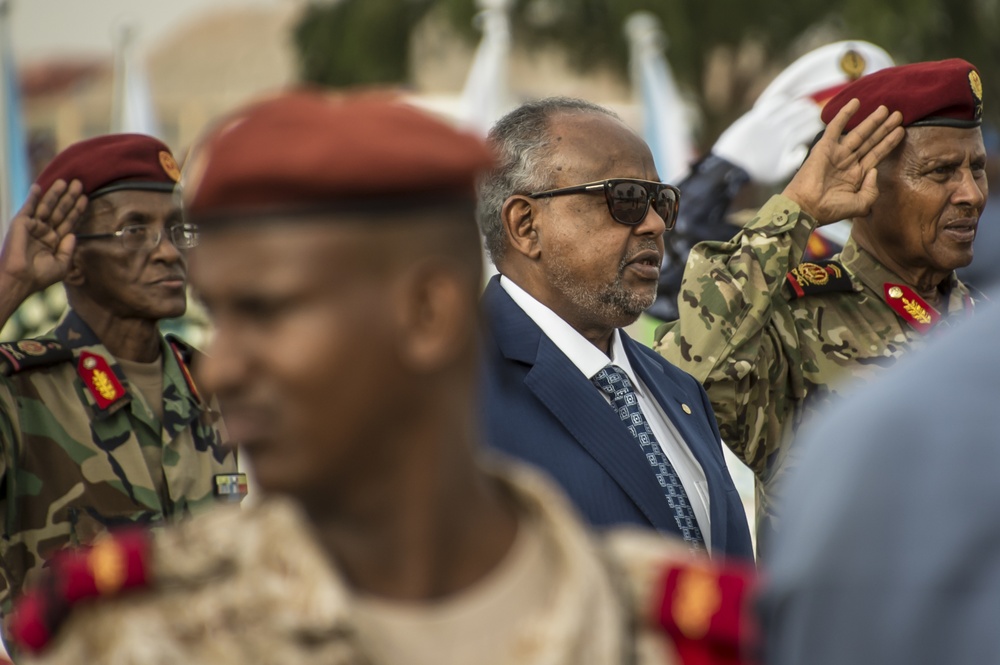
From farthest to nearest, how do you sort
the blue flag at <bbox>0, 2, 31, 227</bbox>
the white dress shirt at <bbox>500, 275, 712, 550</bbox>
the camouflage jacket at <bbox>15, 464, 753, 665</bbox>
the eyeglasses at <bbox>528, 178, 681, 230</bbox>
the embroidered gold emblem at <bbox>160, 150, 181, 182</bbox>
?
the blue flag at <bbox>0, 2, 31, 227</bbox> → the embroidered gold emblem at <bbox>160, 150, 181, 182</bbox> → the eyeglasses at <bbox>528, 178, 681, 230</bbox> → the white dress shirt at <bbox>500, 275, 712, 550</bbox> → the camouflage jacket at <bbox>15, 464, 753, 665</bbox>

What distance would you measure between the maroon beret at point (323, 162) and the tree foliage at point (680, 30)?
19330 millimetres

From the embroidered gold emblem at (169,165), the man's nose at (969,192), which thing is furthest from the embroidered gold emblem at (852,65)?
the embroidered gold emblem at (169,165)

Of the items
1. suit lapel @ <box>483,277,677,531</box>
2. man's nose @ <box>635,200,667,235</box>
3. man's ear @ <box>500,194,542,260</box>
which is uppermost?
man's nose @ <box>635,200,667,235</box>

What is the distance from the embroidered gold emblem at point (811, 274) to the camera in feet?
13.3

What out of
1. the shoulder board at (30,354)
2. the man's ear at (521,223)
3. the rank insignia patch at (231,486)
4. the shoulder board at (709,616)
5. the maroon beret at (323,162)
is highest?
the maroon beret at (323,162)

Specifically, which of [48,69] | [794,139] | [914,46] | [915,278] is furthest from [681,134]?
[48,69]

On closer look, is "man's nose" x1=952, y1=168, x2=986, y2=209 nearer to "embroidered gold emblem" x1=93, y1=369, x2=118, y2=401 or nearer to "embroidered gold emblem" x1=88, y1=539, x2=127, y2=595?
"embroidered gold emblem" x1=93, y1=369, x2=118, y2=401

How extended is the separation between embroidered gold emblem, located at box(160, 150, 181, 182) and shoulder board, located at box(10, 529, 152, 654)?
3.05m

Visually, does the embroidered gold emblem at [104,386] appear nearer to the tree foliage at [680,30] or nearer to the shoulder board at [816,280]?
the shoulder board at [816,280]

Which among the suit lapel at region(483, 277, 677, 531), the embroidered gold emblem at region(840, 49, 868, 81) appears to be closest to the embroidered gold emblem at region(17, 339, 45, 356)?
the suit lapel at region(483, 277, 677, 531)

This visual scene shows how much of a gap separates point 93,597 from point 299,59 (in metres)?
24.8

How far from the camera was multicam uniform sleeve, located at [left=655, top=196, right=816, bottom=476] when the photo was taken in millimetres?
3766

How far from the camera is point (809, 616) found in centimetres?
120

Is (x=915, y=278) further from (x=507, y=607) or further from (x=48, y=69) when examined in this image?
(x=48, y=69)
